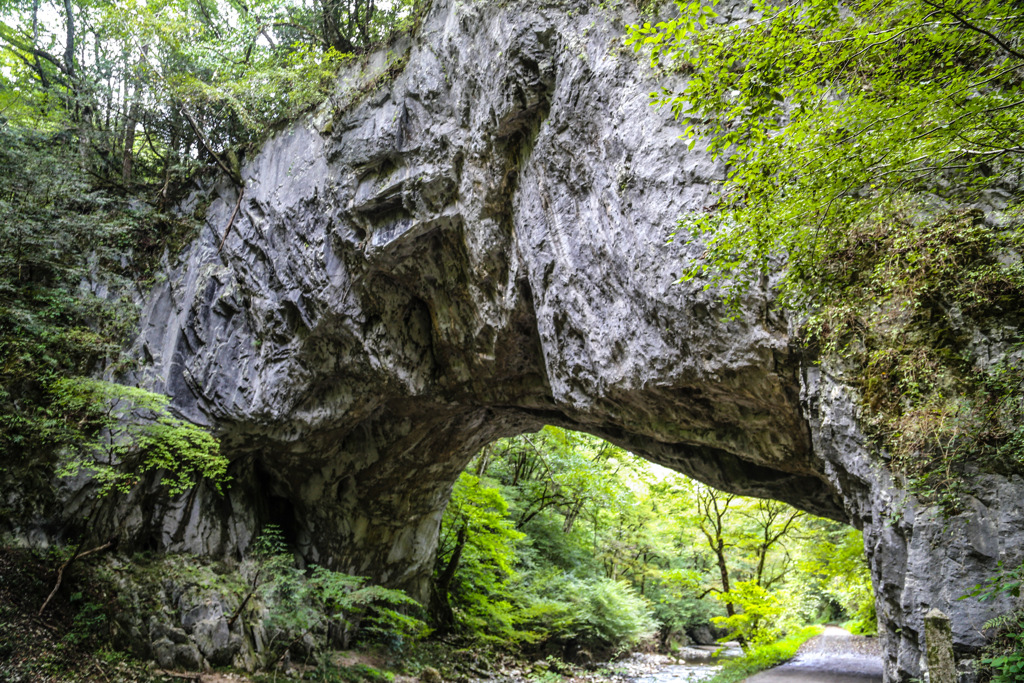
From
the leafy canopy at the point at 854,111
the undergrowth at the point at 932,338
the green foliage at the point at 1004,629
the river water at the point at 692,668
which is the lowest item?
the river water at the point at 692,668

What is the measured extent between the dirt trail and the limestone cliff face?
3828mm

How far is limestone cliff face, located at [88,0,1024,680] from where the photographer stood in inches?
192

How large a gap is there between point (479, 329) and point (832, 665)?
30.3ft

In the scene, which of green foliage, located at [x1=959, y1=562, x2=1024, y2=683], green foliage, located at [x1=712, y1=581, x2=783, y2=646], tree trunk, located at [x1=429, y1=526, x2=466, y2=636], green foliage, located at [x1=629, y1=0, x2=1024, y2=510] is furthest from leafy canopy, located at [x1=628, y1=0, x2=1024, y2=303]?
tree trunk, located at [x1=429, y1=526, x2=466, y2=636]

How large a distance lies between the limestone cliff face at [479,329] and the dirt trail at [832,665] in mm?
3828

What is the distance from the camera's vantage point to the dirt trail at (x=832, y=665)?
29.5ft

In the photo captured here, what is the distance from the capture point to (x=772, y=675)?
31.5 feet

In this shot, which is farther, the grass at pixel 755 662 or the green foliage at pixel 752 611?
the green foliage at pixel 752 611

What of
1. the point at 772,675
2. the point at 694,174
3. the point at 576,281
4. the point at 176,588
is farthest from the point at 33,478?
the point at 772,675

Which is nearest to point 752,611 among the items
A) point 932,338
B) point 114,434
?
point 932,338

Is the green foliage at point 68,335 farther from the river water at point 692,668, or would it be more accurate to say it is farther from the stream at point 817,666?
the river water at point 692,668

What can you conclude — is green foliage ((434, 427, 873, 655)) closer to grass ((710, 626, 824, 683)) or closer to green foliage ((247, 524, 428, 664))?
grass ((710, 626, 824, 683))

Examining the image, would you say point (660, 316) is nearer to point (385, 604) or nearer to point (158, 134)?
point (385, 604)

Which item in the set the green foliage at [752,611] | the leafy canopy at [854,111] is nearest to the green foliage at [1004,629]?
the leafy canopy at [854,111]
